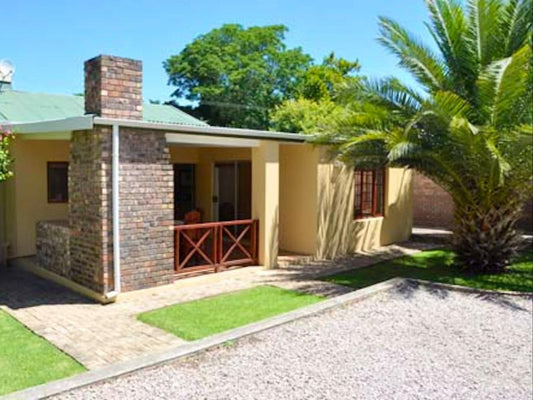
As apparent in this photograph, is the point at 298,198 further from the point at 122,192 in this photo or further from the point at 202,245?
the point at 122,192

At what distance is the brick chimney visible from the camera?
9.08m

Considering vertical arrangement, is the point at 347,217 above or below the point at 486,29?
below

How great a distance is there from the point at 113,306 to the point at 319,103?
22.9 m

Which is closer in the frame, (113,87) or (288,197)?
(113,87)

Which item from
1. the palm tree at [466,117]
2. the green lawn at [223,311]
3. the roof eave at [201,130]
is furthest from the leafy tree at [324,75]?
the green lawn at [223,311]

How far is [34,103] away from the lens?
49.1ft

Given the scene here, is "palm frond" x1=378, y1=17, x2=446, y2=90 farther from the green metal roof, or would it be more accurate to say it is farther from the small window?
the small window

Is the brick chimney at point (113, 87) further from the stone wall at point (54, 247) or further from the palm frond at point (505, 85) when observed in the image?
the palm frond at point (505, 85)

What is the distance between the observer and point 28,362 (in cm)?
617

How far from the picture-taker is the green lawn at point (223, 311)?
7566mm

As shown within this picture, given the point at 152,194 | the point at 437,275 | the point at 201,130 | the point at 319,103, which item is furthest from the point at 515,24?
the point at 319,103

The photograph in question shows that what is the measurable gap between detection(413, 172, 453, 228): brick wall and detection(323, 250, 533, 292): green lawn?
27.8 ft

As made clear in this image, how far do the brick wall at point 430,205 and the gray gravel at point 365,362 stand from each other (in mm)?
13941

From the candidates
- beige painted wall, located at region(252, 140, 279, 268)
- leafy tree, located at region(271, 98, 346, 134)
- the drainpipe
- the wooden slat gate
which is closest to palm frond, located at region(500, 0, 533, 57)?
beige painted wall, located at region(252, 140, 279, 268)
